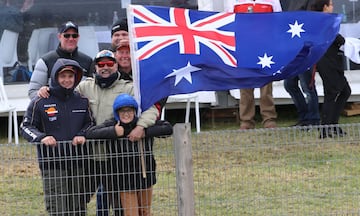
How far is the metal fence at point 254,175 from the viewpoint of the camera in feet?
21.2

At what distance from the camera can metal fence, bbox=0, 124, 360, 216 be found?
6473mm

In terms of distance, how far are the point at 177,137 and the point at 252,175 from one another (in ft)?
4.81

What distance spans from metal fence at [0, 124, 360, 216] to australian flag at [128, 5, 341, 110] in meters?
0.42

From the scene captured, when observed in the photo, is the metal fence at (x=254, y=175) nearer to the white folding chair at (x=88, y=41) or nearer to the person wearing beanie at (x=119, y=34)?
the person wearing beanie at (x=119, y=34)

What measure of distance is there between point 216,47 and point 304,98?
190 inches

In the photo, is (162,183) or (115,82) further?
(162,183)

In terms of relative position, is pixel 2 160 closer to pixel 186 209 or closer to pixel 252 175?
pixel 186 209

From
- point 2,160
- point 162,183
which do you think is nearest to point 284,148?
point 162,183

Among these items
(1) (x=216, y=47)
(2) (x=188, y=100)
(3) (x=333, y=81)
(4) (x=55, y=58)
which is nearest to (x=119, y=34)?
(4) (x=55, y=58)

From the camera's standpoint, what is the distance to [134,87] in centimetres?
611

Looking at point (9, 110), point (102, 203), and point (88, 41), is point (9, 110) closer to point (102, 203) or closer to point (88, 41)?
point (88, 41)

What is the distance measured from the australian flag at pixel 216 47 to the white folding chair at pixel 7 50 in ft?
17.3

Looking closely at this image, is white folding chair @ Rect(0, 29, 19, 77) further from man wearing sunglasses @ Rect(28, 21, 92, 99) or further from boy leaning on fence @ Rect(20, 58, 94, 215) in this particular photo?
boy leaning on fence @ Rect(20, 58, 94, 215)

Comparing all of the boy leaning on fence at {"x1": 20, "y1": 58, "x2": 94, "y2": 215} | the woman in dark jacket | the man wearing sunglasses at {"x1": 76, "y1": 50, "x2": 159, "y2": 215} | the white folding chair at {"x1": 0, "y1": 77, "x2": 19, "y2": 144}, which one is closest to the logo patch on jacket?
the boy leaning on fence at {"x1": 20, "y1": 58, "x2": 94, "y2": 215}
